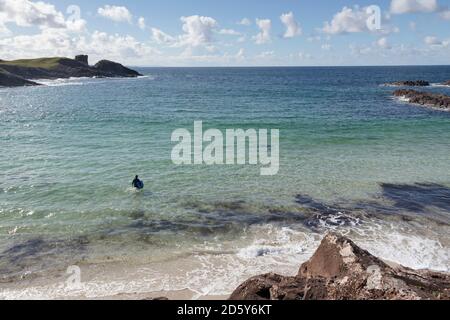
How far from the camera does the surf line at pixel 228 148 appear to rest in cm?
3359

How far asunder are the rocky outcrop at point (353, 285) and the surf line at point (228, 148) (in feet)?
59.9

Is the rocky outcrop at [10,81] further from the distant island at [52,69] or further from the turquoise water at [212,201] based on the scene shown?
the turquoise water at [212,201]

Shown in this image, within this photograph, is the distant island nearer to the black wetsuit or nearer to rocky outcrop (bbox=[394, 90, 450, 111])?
rocky outcrop (bbox=[394, 90, 450, 111])

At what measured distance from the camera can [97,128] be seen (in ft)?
162

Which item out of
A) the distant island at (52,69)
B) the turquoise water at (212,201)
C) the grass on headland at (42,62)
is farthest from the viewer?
the grass on headland at (42,62)

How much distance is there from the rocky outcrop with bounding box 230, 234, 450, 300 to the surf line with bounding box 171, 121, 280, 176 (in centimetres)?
1827

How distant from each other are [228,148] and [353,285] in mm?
29112

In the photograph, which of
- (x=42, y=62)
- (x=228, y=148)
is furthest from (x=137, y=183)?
(x=42, y=62)

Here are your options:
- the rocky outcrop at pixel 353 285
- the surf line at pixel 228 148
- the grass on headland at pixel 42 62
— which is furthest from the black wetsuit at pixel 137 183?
the grass on headland at pixel 42 62

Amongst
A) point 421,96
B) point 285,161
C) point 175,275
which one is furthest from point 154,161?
point 421,96

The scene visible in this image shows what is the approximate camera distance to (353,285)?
10484 mm

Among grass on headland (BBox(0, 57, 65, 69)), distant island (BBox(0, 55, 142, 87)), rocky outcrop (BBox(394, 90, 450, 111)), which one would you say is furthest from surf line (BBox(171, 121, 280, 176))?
grass on headland (BBox(0, 57, 65, 69))

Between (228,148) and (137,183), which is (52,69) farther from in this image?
(137,183)
